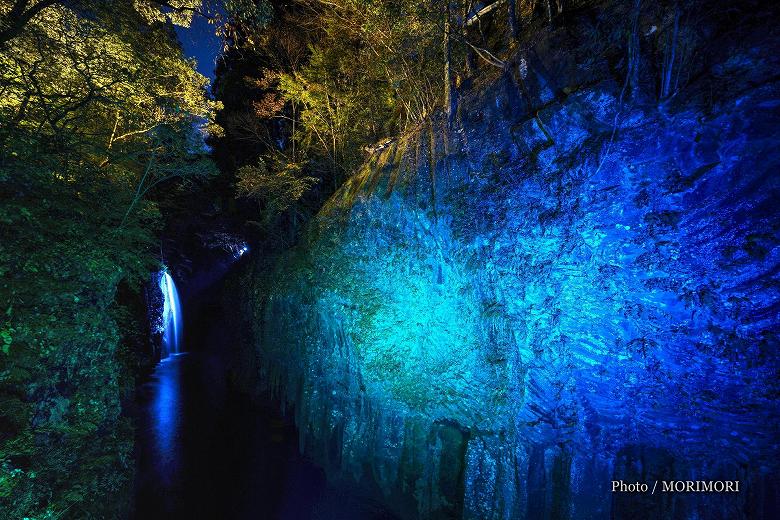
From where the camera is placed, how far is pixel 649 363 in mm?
4098

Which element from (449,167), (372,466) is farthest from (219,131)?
(372,466)

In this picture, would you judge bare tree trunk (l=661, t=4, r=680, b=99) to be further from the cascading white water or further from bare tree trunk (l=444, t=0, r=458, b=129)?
the cascading white water

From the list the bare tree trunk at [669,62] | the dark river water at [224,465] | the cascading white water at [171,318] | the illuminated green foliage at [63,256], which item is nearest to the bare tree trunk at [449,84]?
the bare tree trunk at [669,62]

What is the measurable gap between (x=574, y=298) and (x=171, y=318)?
25896 millimetres

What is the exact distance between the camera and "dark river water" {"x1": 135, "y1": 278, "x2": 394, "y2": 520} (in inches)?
296

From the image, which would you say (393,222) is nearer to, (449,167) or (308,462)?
(449,167)

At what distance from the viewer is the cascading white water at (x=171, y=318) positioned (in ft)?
68.1

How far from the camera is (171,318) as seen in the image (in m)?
21.9

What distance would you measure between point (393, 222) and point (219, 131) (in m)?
8.16

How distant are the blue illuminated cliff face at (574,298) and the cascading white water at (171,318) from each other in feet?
64.4

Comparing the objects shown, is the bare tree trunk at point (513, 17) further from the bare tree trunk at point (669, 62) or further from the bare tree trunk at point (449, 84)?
the bare tree trunk at point (669, 62)

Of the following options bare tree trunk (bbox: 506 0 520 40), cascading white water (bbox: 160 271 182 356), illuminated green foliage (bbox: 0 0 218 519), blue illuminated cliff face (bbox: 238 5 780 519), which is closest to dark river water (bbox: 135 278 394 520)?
blue illuminated cliff face (bbox: 238 5 780 519)

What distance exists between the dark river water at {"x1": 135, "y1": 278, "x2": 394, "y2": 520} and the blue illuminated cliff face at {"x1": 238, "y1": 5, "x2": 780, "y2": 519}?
5.27 feet

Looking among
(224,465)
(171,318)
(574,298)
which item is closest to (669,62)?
(574,298)
